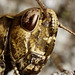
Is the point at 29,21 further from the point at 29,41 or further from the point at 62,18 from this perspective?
the point at 62,18

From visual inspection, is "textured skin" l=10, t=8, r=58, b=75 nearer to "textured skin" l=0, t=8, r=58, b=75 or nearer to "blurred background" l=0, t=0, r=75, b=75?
"textured skin" l=0, t=8, r=58, b=75

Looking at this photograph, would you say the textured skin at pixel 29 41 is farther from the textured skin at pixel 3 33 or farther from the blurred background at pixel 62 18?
the blurred background at pixel 62 18

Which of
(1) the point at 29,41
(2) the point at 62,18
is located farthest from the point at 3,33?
(2) the point at 62,18

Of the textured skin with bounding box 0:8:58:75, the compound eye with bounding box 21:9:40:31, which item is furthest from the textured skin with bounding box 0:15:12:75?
the compound eye with bounding box 21:9:40:31

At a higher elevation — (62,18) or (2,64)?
(62,18)

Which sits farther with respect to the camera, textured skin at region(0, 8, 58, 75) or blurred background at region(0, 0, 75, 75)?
blurred background at region(0, 0, 75, 75)

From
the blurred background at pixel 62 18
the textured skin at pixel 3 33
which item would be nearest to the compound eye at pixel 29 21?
the textured skin at pixel 3 33

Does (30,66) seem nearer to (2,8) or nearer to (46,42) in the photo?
(46,42)
